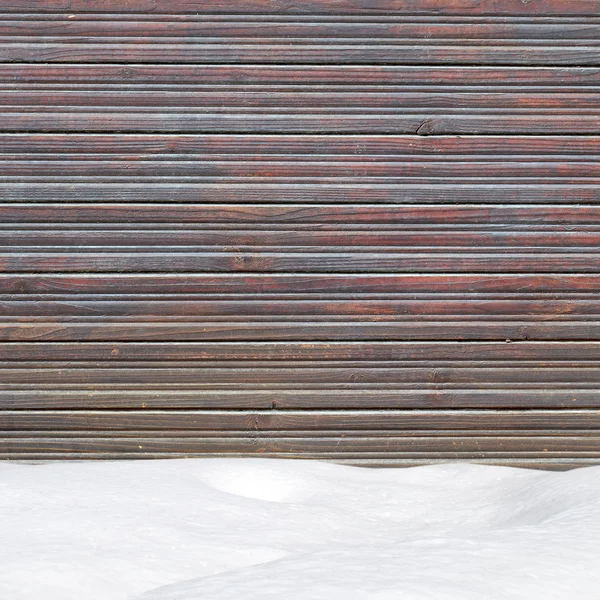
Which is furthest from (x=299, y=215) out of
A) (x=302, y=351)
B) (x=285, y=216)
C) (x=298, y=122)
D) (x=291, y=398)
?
(x=291, y=398)

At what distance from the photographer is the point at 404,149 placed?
2.46 meters

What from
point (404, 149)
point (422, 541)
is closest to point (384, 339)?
point (404, 149)

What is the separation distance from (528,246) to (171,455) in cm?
152

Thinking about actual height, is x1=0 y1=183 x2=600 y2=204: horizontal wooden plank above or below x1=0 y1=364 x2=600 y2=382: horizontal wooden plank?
above

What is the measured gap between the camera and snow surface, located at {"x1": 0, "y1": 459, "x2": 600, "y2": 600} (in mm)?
951

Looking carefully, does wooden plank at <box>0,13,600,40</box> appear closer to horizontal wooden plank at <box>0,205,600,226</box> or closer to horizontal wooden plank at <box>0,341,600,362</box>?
horizontal wooden plank at <box>0,205,600,226</box>

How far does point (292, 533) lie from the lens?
1387 mm

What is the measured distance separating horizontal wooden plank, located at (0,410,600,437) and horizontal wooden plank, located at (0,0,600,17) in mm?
1464

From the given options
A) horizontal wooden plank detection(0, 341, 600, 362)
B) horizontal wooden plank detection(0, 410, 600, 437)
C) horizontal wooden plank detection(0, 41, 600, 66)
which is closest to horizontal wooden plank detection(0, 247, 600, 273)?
horizontal wooden plank detection(0, 341, 600, 362)

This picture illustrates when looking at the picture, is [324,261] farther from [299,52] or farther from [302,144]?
[299,52]

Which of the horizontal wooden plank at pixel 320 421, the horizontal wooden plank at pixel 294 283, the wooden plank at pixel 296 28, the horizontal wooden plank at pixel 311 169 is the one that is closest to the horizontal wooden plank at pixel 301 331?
the horizontal wooden plank at pixel 294 283

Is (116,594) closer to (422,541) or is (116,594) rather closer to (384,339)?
(422,541)

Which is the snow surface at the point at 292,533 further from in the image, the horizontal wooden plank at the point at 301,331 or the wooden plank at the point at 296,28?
the wooden plank at the point at 296,28

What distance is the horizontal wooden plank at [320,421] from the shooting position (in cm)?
247
